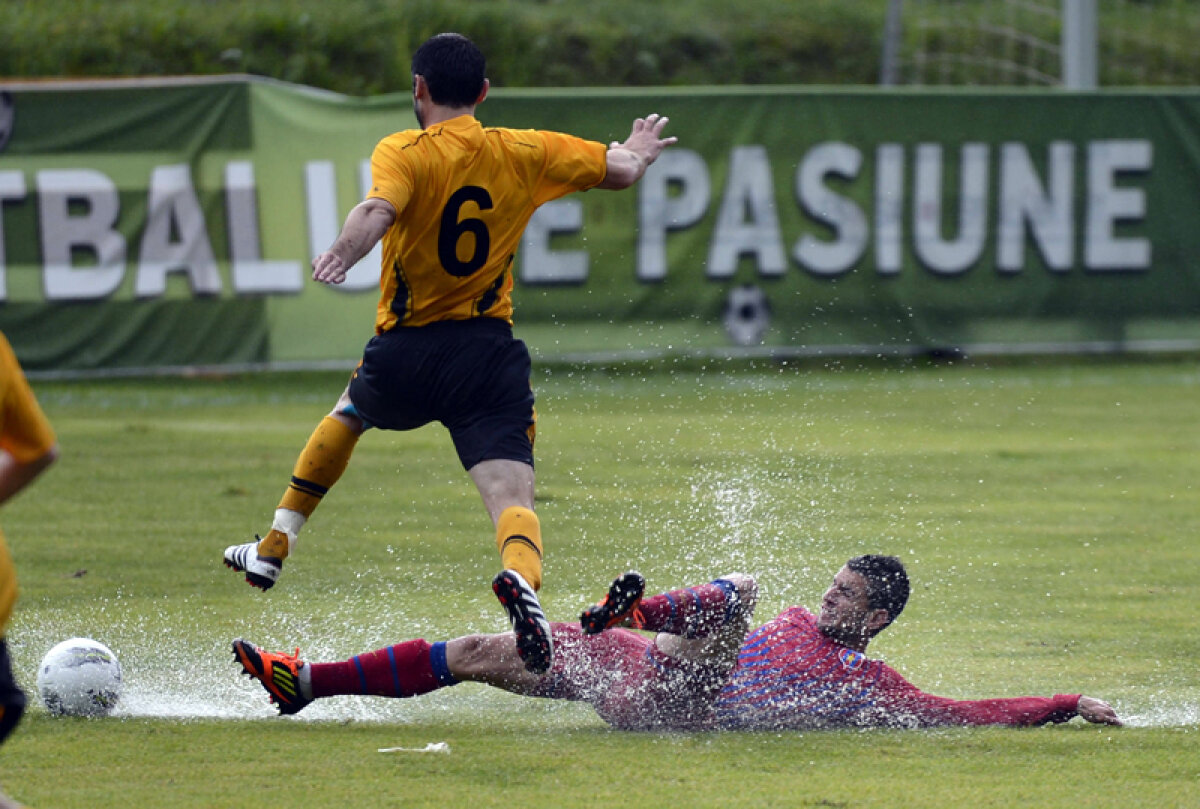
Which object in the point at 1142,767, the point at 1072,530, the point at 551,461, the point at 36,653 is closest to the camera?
the point at 1142,767

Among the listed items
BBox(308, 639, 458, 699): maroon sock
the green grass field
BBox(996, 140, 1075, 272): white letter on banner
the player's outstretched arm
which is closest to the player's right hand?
BBox(308, 639, 458, 699): maroon sock

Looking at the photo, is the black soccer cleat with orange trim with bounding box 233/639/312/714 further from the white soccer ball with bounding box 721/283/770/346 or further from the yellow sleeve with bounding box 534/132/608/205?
the white soccer ball with bounding box 721/283/770/346

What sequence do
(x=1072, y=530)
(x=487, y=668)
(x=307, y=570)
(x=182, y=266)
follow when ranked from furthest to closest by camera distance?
1. (x=182, y=266)
2. (x=1072, y=530)
3. (x=307, y=570)
4. (x=487, y=668)

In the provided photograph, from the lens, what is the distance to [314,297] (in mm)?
14484

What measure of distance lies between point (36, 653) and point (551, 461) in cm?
511

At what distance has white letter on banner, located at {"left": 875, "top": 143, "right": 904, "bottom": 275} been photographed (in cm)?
1540

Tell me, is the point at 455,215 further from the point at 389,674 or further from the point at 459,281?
the point at 389,674

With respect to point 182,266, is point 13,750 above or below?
below

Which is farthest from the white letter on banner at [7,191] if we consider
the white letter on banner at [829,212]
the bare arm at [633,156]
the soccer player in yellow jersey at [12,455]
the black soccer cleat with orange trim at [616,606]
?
the soccer player in yellow jersey at [12,455]

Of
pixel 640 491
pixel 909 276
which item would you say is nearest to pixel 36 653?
pixel 640 491

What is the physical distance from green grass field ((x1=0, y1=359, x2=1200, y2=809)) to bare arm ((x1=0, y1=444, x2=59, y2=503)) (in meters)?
1.30

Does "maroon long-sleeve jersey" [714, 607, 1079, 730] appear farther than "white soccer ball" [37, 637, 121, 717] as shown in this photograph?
No

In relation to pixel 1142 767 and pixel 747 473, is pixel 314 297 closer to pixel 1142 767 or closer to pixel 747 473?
pixel 747 473

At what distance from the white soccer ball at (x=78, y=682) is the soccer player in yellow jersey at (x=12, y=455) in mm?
1993
